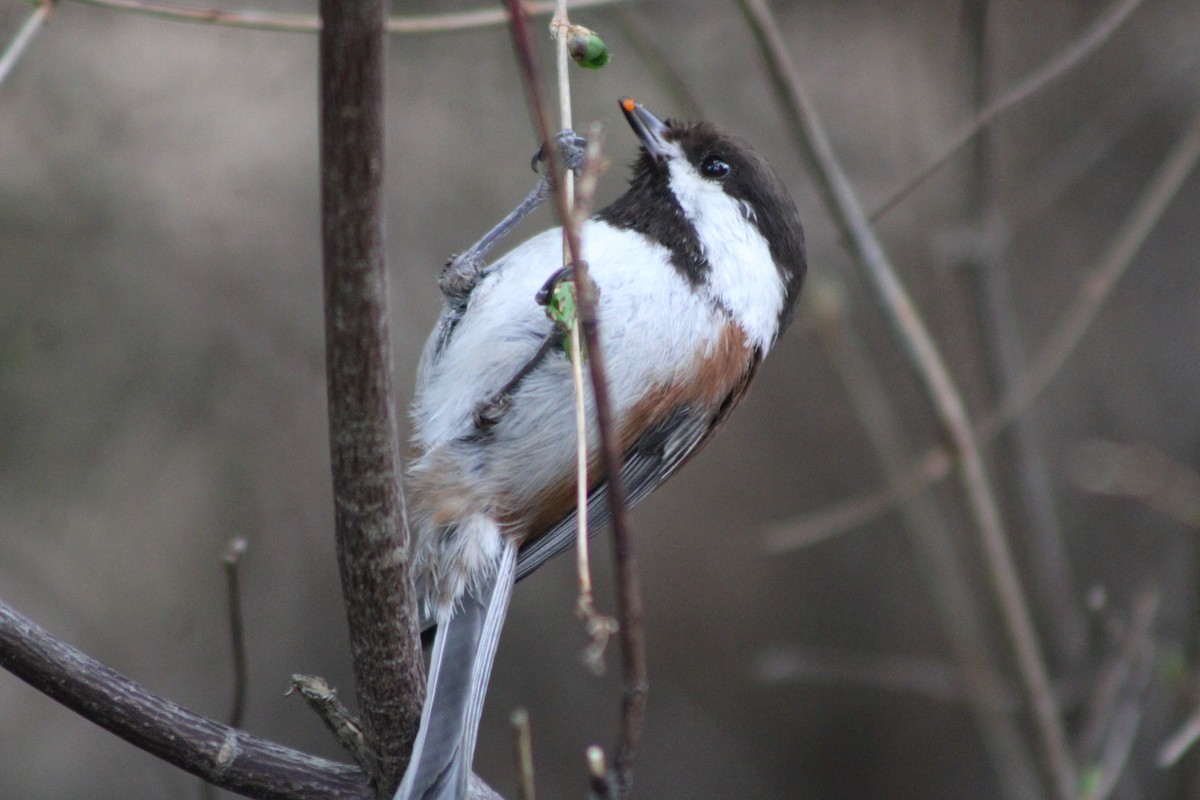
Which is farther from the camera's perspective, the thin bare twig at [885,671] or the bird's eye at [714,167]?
the thin bare twig at [885,671]

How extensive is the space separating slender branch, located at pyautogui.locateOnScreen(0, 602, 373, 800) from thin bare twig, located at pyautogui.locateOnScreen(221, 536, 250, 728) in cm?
24

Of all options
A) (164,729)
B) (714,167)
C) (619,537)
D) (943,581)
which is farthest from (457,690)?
(943,581)

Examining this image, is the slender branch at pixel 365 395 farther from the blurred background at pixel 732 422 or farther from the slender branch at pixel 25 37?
the blurred background at pixel 732 422

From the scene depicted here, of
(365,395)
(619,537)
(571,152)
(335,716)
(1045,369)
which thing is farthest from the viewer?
(1045,369)

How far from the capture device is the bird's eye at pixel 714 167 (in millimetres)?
2830

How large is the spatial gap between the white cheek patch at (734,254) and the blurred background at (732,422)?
75cm

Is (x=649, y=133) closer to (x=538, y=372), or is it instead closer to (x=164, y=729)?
(x=538, y=372)

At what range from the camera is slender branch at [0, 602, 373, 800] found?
181 cm

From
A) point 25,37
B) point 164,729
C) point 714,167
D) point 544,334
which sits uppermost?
point 714,167

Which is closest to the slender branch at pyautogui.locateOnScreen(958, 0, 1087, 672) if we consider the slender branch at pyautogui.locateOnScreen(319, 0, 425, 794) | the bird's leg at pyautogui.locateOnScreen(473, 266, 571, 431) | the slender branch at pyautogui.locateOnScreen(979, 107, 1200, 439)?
the slender branch at pyautogui.locateOnScreen(979, 107, 1200, 439)

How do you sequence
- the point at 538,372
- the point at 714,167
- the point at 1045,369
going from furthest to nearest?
the point at 1045,369 → the point at 714,167 → the point at 538,372

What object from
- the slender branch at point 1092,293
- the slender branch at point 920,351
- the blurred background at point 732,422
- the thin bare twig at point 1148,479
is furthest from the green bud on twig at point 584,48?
the thin bare twig at point 1148,479

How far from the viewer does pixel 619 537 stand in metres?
1.23

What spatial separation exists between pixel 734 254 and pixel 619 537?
1593 mm
